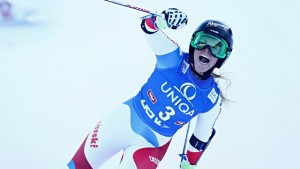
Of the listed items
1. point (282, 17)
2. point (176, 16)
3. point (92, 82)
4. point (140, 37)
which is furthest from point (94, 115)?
point (282, 17)

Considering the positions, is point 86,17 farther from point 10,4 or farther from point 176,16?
point 176,16

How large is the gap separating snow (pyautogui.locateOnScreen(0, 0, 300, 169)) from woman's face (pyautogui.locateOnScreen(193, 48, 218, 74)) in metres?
1.13

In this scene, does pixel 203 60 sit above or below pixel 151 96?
above

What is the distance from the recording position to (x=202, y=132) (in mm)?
3217

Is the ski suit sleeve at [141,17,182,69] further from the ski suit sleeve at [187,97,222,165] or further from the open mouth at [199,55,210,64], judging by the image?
the ski suit sleeve at [187,97,222,165]

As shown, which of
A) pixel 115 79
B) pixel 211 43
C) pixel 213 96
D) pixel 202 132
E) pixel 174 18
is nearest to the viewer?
pixel 174 18

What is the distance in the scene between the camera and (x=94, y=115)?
418 centimetres

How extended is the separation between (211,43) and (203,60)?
99 millimetres

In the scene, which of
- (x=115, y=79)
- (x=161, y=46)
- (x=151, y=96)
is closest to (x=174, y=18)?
(x=161, y=46)

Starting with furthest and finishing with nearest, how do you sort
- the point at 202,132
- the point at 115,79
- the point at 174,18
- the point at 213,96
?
the point at 115,79 < the point at 202,132 < the point at 213,96 < the point at 174,18

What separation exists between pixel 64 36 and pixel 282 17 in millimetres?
2049

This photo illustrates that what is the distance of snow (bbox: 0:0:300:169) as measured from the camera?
3994mm

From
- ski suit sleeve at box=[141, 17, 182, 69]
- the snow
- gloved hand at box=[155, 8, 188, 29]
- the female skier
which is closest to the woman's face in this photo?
the female skier

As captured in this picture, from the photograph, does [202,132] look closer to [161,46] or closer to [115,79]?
[161,46]
